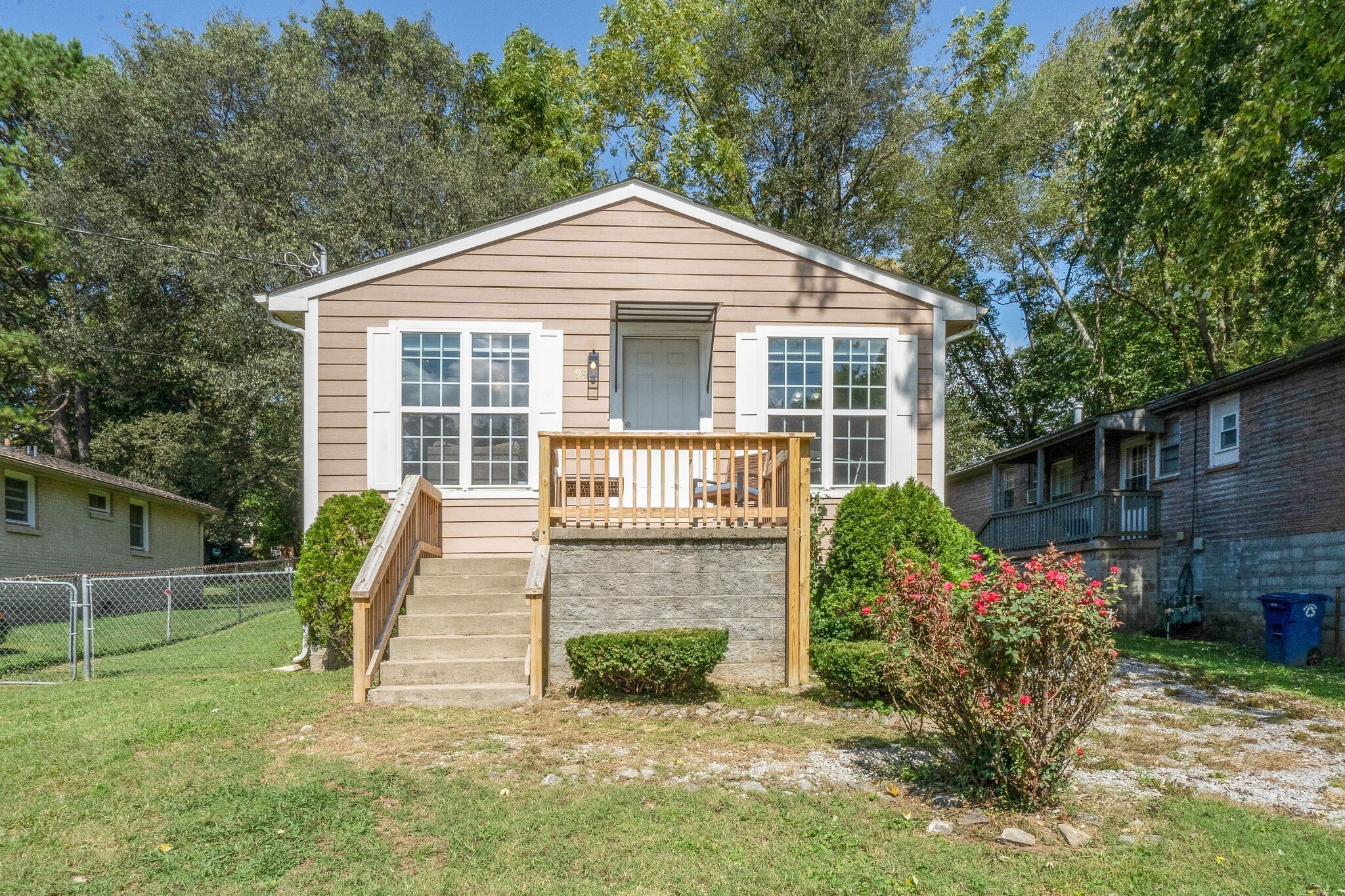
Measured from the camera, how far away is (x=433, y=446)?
27.8 ft

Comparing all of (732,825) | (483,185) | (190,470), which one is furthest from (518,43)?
(732,825)

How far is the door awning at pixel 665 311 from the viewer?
8523 mm

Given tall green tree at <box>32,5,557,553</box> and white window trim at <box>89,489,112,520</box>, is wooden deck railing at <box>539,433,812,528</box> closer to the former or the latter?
tall green tree at <box>32,5,557,553</box>

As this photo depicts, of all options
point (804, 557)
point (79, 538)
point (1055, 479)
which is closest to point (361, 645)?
point (804, 557)

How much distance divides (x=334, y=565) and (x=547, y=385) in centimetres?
276

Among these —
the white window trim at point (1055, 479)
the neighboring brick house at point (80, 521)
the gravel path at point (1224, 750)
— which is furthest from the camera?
the white window trim at point (1055, 479)

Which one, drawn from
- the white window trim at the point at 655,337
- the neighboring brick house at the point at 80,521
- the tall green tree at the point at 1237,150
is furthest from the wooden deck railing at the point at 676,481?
the neighboring brick house at the point at 80,521

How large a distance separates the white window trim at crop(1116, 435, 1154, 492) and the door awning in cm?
1016

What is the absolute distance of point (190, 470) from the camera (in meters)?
21.7

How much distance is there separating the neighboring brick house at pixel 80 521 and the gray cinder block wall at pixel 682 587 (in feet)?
40.3

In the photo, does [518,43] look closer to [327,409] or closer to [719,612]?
[327,409]

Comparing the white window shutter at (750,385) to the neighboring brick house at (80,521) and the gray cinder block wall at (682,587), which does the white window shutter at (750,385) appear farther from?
the neighboring brick house at (80,521)

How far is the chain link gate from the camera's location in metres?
8.11

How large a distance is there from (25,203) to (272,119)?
21.6 ft
